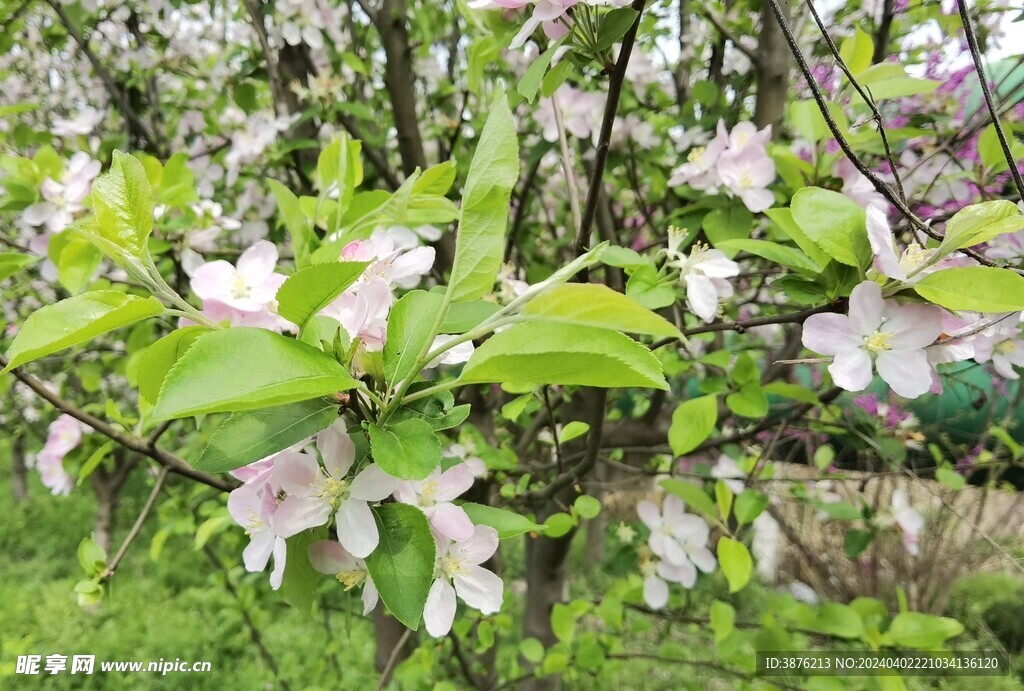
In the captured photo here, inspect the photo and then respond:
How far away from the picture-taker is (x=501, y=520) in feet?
1.70

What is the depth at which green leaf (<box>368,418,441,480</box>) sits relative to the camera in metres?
0.38

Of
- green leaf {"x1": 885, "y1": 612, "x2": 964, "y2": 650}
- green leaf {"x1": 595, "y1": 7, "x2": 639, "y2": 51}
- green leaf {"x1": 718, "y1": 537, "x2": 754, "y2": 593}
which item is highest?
green leaf {"x1": 595, "y1": 7, "x2": 639, "y2": 51}

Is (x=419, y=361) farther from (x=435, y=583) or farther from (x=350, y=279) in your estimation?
(x=435, y=583)

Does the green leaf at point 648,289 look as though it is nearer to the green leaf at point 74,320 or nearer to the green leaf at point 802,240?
the green leaf at point 802,240

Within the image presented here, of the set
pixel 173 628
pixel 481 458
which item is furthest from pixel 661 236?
pixel 173 628

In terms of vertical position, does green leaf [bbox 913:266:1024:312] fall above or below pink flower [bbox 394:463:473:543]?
above

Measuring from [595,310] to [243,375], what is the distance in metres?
0.20

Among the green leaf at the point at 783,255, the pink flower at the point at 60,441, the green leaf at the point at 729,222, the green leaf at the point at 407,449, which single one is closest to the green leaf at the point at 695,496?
the green leaf at the point at 729,222

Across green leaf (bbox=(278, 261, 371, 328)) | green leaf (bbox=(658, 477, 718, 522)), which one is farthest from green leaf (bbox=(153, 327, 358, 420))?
green leaf (bbox=(658, 477, 718, 522))

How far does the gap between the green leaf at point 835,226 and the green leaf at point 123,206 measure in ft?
1.74

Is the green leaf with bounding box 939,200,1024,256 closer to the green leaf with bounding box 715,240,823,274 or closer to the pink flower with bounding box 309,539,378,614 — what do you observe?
the green leaf with bounding box 715,240,823,274

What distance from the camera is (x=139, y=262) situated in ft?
1.49

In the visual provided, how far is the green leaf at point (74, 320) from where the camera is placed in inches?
Result: 14.6

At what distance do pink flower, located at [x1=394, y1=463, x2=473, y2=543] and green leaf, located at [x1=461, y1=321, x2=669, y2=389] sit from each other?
16 centimetres
